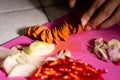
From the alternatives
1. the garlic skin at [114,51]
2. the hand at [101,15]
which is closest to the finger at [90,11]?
the hand at [101,15]

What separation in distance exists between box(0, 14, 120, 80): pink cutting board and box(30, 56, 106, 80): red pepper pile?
40 mm

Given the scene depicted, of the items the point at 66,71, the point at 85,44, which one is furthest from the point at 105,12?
the point at 66,71

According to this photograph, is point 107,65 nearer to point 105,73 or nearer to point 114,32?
point 105,73

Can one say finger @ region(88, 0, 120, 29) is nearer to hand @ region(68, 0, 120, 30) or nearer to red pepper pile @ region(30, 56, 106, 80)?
hand @ region(68, 0, 120, 30)

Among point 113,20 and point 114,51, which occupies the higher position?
point 113,20

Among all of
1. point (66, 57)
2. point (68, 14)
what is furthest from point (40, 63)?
point (68, 14)

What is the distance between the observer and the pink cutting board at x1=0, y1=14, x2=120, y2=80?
34.1 inches

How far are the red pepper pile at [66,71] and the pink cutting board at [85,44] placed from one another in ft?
0.13

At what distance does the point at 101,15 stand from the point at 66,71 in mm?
271

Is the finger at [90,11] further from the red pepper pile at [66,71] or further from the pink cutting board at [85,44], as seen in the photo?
the red pepper pile at [66,71]

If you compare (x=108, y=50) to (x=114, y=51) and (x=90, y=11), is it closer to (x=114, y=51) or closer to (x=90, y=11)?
(x=114, y=51)

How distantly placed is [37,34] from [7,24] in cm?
16

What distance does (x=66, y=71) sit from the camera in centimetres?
80

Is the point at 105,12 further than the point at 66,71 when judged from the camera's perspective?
Yes
